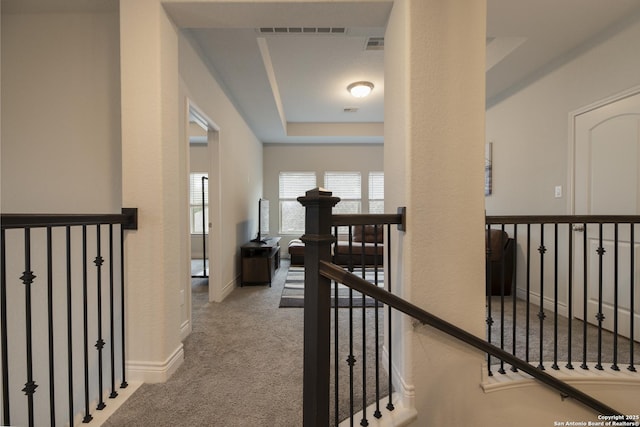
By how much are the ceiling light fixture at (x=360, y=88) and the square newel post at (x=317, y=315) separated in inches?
132

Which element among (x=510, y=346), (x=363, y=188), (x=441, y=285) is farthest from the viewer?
(x=363, y=188)

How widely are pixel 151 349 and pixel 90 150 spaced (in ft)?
5.21

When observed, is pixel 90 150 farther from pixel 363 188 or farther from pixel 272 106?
pixel 363 188

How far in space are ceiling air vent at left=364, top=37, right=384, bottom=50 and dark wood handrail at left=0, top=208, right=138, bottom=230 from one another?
8.70ft

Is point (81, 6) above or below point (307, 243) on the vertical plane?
above

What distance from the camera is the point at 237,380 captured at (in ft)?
5.81

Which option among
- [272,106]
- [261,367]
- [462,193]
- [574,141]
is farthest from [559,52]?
[261,367]

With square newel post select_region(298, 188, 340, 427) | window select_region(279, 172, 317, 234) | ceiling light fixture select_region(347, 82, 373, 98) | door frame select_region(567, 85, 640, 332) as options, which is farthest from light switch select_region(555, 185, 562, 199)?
window select_region(279, 172, 317, 234)

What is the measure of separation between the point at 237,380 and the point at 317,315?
114cm

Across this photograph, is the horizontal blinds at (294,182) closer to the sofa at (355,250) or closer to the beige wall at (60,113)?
the sofa at (355,250)

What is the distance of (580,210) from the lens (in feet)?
9.10

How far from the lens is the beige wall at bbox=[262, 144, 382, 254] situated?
6598mm

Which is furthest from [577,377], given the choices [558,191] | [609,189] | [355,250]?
[355,250]

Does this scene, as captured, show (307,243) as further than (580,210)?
No
